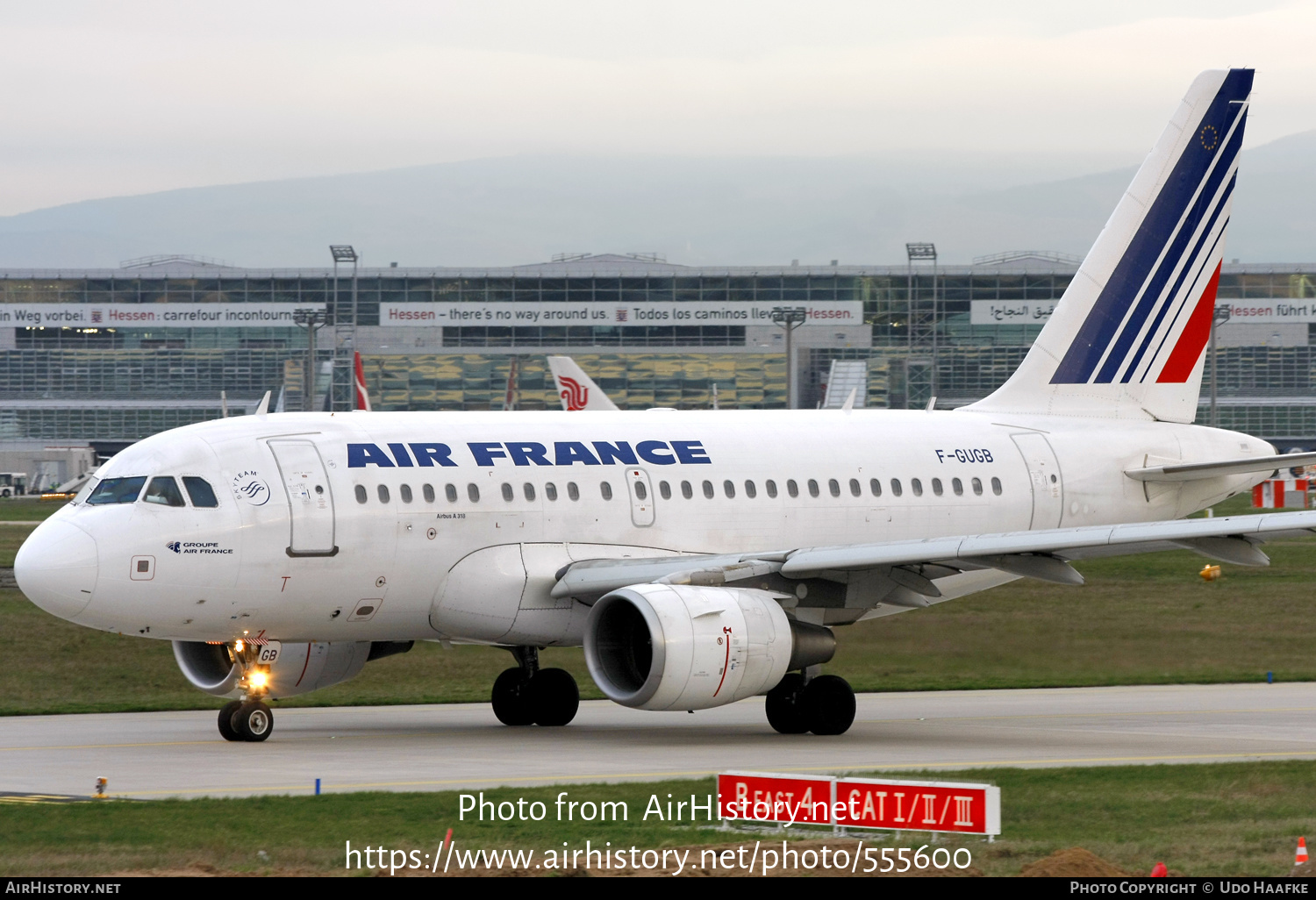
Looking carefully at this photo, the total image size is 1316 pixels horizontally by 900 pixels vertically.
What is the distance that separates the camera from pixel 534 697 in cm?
2791

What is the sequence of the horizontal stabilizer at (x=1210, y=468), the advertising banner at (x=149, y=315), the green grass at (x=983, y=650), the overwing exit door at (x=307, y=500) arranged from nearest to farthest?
the overwing exit door at (x=307, y=500)
the green grass at (x=983, y=650)
the horizontal stabilizer at (x=1210, y=468)
the advertising banner at (x=149, y=315)

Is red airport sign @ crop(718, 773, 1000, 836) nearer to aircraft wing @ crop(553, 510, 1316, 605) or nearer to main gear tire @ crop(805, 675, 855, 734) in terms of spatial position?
aircraft wing @ crop(553, 510, 1316, 605)

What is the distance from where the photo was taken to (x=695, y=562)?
992 inches

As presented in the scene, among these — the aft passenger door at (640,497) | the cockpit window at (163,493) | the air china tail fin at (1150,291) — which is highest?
the air china tail fin at (1150,291)

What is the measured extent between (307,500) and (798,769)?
765cm

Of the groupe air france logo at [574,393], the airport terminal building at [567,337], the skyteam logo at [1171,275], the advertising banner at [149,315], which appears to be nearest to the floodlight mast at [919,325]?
the airport terminal building at [567,337]

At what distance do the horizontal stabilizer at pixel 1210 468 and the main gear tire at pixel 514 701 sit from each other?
10961mm

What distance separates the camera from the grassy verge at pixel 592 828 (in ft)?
47.8

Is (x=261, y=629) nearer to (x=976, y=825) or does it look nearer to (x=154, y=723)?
(x=154, y=723)

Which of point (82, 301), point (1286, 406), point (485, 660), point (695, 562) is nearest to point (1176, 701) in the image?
point (695, 562)

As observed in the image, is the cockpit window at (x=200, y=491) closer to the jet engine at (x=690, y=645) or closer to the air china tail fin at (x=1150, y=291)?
the jet engine at (x=690, y=645)

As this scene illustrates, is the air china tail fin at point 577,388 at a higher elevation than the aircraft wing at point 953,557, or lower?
higher

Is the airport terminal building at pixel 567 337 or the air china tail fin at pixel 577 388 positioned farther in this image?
the airport terminal building at pixel 567 337

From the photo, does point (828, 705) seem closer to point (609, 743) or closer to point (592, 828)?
point (609, 743)
